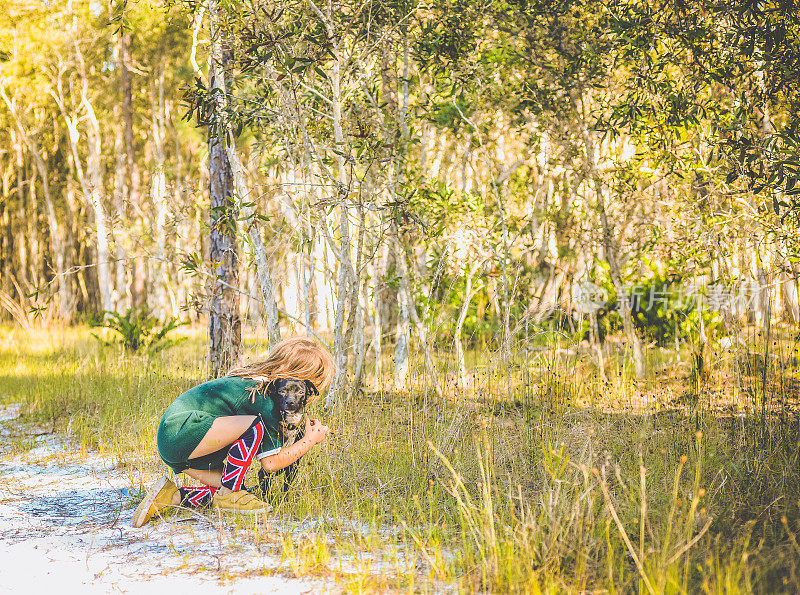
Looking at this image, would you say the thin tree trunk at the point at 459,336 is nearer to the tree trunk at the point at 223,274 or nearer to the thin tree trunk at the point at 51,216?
the tree trunk at the point at 223,274

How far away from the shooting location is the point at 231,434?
12.0 feet

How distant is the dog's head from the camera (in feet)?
12.3

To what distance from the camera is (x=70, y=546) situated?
3492mm

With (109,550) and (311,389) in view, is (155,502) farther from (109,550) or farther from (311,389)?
(311,389)

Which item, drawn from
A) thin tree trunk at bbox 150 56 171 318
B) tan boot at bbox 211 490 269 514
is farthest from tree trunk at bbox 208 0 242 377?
thin tree trunk at bbox 150 56 171 318

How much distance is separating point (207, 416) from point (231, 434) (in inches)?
6.3

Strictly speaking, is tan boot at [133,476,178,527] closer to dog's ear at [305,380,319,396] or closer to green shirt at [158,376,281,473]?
green shirt at [158,376,281,473]

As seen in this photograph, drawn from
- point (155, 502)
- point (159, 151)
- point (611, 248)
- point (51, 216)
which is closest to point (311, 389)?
point (155, 502)

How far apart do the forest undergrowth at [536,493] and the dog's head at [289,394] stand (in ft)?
1.63

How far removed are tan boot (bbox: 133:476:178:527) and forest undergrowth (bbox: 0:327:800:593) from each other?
0.49 metres

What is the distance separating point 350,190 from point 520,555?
3045mm

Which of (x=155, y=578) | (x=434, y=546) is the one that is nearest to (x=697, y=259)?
(x=434, y=546)

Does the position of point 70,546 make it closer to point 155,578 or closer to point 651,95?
point 155,578

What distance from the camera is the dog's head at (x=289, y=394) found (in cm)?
373
